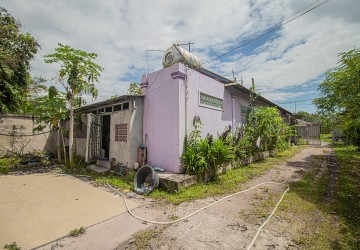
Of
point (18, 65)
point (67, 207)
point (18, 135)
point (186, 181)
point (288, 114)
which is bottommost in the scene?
point (67, 207)

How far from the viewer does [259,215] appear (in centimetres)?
402

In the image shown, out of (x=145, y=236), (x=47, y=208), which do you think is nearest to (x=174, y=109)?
(x=145, y=236)

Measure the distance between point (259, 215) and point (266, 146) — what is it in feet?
31.1

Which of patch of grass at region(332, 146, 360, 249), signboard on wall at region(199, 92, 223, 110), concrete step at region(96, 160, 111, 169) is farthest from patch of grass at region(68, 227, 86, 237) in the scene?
signboard on wall at region(199, 92, 223, 110)

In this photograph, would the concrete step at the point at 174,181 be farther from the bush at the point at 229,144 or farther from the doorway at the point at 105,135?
the doorway at the point at 105,135

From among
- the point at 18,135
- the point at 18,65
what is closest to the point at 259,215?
the point at 18,135

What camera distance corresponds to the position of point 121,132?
7816 millimetres

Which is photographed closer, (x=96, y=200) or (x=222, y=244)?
(x=222, y=244)

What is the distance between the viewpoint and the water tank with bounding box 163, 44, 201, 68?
23.1ft

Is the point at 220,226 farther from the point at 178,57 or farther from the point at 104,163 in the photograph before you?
the point at 104,163

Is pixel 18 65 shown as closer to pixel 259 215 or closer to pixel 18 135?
pixel 18 135

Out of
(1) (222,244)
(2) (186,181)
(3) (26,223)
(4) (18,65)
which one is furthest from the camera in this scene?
(4) (18,65)

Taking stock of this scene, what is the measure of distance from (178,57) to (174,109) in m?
2.09

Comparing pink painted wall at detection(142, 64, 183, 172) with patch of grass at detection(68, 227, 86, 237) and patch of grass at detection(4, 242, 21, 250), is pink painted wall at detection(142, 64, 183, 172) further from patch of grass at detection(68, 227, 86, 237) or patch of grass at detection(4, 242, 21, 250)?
patch of grass at detection(4, 242, 21, 250)
